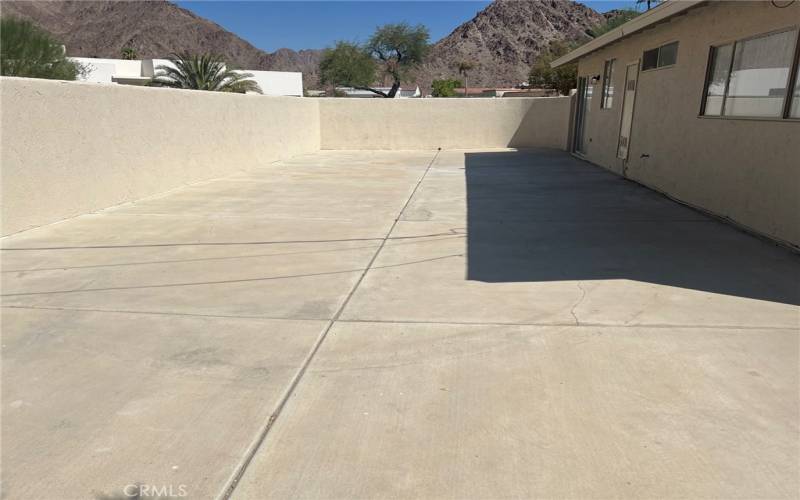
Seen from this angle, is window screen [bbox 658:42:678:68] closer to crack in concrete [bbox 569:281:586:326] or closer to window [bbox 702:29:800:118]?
window [bbox 702:29:800:118]

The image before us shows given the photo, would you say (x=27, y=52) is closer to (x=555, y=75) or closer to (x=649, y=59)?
(x=649, y=59)

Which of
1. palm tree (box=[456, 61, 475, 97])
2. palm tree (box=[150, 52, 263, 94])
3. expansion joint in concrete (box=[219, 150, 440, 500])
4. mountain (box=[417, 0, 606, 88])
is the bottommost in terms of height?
expansion joint in concrete (box=[219, 150, 440, 500])

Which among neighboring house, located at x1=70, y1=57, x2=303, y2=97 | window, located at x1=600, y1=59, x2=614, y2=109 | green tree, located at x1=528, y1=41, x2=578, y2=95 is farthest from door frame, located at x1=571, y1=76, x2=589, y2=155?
neighboring house, located at x1=70, y1=57, x2=303, y2=97

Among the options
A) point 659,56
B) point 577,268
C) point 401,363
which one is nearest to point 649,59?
point 659,56

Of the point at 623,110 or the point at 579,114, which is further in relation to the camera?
the point at 579,114

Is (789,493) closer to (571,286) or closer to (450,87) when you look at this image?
(571,286)

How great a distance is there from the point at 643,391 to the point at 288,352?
2344 millimetres

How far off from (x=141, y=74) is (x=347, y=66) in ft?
65.0

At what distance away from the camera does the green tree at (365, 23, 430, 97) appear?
193ft

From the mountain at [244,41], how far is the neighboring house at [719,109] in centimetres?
8391

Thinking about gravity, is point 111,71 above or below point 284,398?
above

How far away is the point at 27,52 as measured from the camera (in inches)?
765

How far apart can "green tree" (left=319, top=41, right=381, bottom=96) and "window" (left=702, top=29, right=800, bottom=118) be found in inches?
2016

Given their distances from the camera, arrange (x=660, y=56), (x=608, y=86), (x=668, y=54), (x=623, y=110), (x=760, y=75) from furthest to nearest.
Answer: (x=608, y=86), (x=623, y=110), (x=660, y=56), (x=668, y=54), (x=760, y=75)
